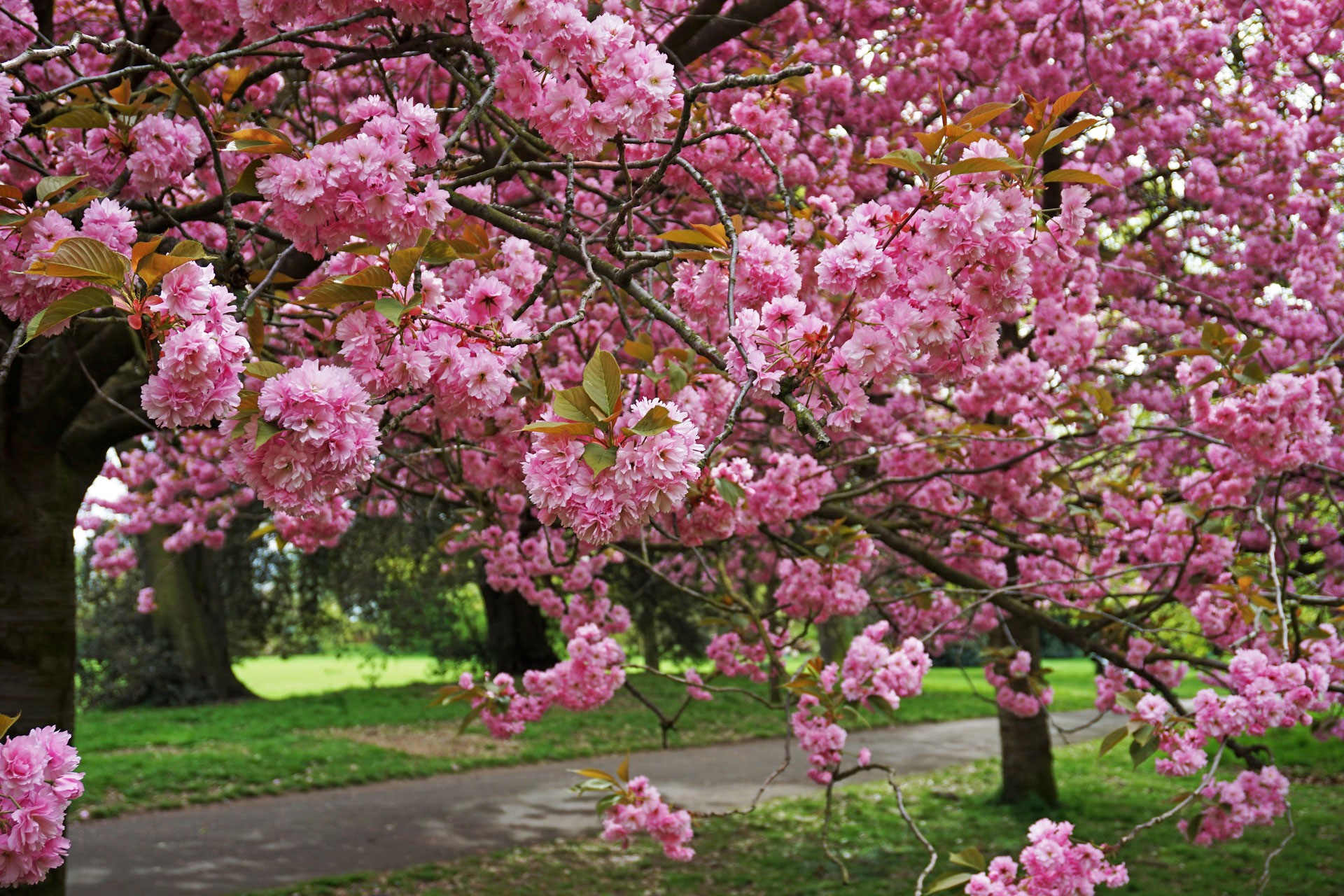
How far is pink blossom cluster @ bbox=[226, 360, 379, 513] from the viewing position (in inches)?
53.4

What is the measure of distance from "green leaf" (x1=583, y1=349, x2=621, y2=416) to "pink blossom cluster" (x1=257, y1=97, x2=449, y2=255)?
627 millimetres

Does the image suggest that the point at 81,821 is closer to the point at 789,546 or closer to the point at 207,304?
the point at 789,546

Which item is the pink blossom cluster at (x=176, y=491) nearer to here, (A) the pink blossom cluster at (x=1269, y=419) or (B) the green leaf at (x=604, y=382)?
(B) the green leaf at (x=604, y=382)

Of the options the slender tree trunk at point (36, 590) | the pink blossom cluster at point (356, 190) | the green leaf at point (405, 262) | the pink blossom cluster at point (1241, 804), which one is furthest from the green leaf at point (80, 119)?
the pink blossom cluster at point (1241, 804)

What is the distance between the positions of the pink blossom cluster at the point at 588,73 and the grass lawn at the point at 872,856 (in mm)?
4965

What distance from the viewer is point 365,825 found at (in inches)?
277

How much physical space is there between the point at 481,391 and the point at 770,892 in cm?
522

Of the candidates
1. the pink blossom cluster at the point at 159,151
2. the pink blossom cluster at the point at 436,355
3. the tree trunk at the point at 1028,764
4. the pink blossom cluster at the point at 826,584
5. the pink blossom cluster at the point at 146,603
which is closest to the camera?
the pink blossom cluster at the point at 436,355

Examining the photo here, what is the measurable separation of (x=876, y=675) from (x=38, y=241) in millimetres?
2588

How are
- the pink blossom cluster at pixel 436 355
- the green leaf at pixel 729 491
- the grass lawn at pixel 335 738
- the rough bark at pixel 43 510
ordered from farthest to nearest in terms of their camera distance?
the grass lawn at pixel 335 738 < the rough bark at pixel 43 510 < the green leaf at pixel 729 491 < the pink blossom cluster at pixel 436 355

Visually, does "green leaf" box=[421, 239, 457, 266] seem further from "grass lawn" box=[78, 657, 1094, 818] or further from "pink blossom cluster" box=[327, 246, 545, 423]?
"grass lawn" box=[78, 657, 1094, 818]

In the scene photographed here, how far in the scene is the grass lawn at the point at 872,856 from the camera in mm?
5809

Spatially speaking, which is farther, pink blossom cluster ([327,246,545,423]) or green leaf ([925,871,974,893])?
green leaf ([925,871,974,893])

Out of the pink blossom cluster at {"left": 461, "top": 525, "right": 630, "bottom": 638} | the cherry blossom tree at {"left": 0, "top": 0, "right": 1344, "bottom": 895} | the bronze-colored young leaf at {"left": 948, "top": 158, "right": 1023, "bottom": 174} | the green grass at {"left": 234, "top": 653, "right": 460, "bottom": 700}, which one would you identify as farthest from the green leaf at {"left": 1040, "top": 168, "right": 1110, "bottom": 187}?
the green grass at {"left": 234, "top": 653, "right": 460, "bottom": 700}
